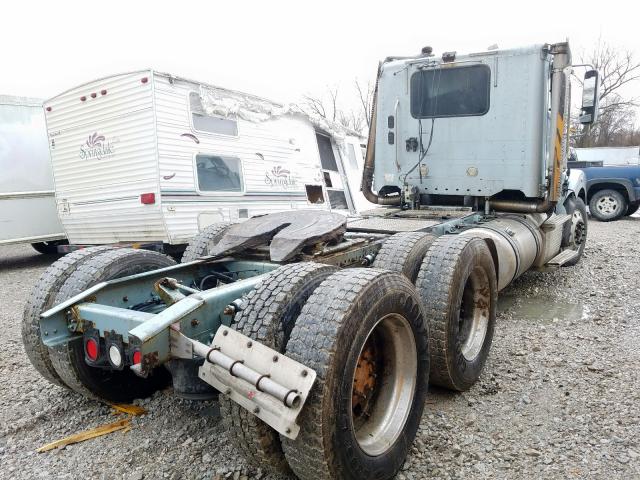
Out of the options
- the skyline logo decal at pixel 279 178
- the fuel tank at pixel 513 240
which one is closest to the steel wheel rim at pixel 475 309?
the fuel tank at pixel 513 240

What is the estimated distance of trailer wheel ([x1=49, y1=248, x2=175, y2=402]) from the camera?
287 centimetres

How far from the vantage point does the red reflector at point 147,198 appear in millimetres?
6852

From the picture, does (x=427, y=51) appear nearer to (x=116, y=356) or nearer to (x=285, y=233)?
(x=285, y=233)

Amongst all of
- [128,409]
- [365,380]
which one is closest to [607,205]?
[365,380]

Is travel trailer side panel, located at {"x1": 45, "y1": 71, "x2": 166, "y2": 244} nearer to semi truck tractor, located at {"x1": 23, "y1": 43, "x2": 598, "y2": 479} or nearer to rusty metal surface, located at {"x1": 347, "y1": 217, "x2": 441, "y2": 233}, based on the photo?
semi truck tractor, located at {"x1": 23, "y1": 43, "x2": 598, "y2": 479}

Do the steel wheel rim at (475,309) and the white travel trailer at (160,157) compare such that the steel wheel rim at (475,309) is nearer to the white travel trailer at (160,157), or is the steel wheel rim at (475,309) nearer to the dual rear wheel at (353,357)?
the dual rear wheel at (353,357)

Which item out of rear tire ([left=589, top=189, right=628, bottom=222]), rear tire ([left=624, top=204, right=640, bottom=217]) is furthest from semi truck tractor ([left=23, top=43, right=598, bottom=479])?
rear tire ([left=624, top=204, right=640, bottom=217])

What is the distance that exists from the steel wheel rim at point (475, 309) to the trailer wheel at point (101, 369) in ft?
7.49

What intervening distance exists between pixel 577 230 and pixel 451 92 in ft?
12.4

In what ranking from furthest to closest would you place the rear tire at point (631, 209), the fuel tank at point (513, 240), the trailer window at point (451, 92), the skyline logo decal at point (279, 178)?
the rear tire at point (631, 209)
the skyline logo decal at point (279, 178)
the trailer window at point (451, 92)
the fuel tank at point (513, 240)

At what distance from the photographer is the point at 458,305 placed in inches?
130

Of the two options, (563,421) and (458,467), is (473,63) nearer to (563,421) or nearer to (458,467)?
(563,421)

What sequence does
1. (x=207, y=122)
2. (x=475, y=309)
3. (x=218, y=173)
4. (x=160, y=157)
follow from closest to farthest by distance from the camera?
(x=475, y=309) < (x=160, y=157) < (x=207, y=122) < (x=218, y=173)

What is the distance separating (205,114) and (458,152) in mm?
4019
